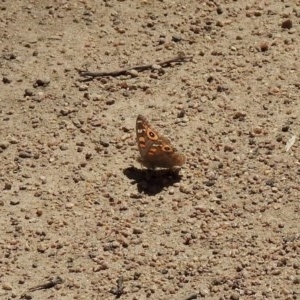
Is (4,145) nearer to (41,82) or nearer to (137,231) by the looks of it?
(41,82)

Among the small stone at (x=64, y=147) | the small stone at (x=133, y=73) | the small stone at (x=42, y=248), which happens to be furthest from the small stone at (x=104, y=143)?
the small stone at (x=42, y=248)

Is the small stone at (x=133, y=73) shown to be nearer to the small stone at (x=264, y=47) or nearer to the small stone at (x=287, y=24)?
the small stone at (x=264, y=47)

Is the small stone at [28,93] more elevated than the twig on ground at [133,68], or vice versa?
the twig on ground at [133,68]

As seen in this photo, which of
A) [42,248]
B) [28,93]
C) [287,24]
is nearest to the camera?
[42,248]

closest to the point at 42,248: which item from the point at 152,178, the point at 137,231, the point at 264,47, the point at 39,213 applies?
the point at 39,213

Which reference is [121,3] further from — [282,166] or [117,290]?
[117,290]

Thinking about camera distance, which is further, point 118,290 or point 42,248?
point 42,248
